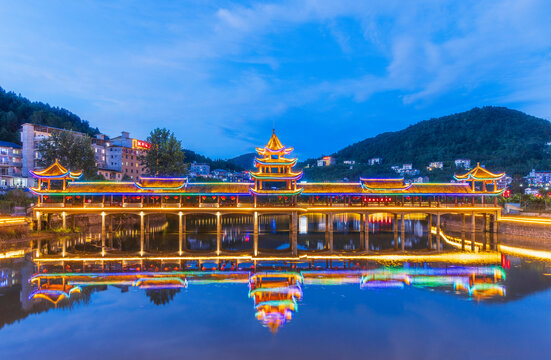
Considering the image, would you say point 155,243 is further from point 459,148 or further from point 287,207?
point 459,148

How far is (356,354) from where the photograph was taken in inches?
423

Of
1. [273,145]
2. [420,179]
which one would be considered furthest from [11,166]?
[420,179]

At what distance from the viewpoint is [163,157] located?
1861 inches

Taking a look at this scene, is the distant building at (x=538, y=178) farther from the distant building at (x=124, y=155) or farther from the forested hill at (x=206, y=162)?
the forested hill at (x=206, y=162)

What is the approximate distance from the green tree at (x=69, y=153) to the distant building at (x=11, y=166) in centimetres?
1069

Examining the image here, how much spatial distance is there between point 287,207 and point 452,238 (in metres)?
17.6

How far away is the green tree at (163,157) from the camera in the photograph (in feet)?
155

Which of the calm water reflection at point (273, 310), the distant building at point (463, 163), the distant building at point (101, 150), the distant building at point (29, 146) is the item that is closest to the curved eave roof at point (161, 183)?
the calm water reflection at point (273, 310)

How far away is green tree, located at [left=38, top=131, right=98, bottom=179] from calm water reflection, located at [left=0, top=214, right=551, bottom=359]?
25.6m

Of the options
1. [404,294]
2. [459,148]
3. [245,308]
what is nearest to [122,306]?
[245,308]

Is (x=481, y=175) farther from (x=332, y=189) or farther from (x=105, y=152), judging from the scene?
(x=105, y=152)

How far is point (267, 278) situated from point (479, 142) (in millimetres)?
105499

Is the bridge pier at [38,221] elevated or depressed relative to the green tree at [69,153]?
depressed

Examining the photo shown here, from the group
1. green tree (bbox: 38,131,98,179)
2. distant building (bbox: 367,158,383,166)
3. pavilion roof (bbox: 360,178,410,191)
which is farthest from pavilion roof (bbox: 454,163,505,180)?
distant building (bbox: 367,158,383,166)
